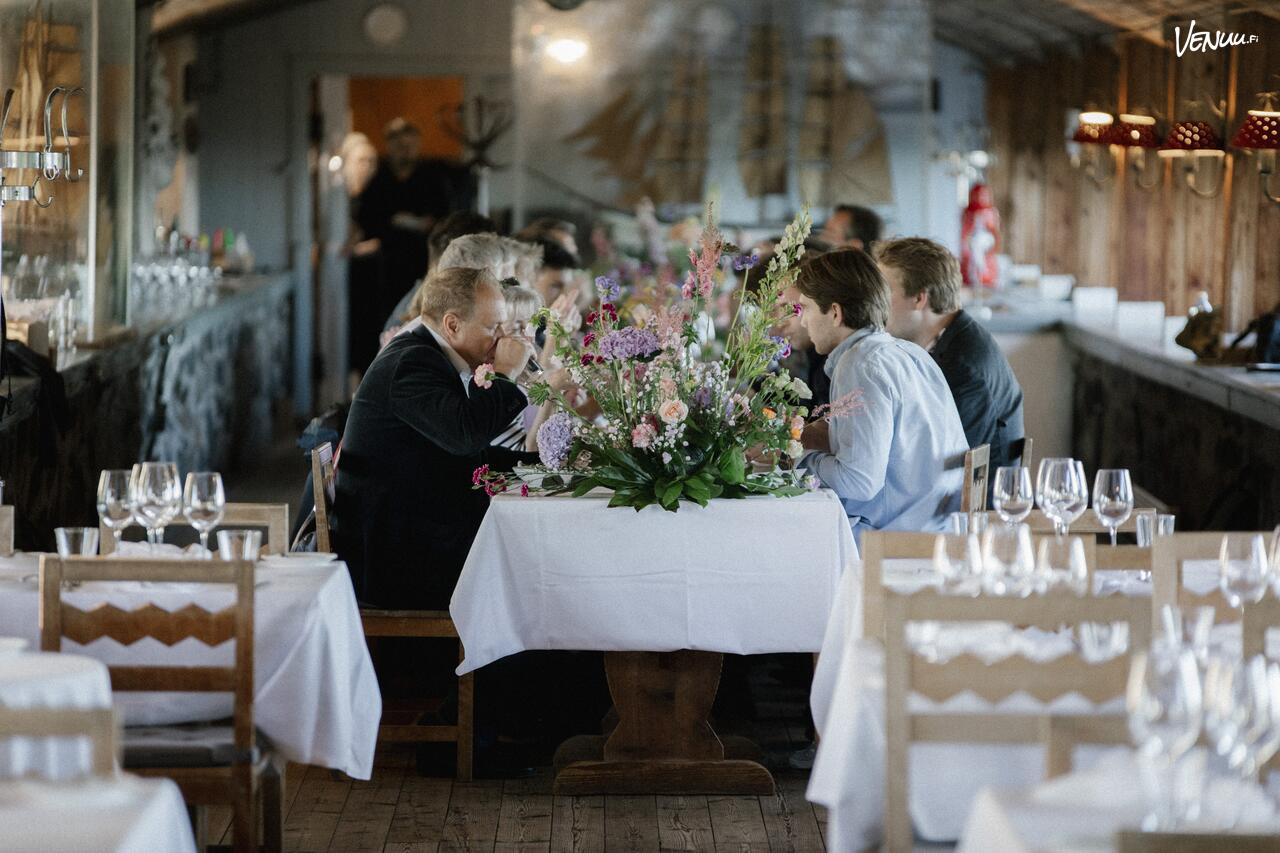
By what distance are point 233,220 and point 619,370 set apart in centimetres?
801

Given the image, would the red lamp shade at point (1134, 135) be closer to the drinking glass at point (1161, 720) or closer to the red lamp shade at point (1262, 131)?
the red lamp shade at point (1262, 131)

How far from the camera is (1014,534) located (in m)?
3.25

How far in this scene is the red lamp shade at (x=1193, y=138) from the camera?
7043 millimetres

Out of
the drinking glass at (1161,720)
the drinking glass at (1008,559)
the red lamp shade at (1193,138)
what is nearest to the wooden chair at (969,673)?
the drinking glass at (1161,720)

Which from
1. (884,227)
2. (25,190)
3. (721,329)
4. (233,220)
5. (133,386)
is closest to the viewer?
(25,190)

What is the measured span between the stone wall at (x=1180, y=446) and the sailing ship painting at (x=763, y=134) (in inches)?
91.1

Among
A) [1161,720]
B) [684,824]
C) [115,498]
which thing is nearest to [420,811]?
[684,824]

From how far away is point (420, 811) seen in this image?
4.20 m

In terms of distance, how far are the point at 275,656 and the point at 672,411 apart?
1112 millimetres

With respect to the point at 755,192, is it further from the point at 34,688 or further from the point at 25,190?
the point at 34,688

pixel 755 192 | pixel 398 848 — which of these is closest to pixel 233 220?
pixel 755 192

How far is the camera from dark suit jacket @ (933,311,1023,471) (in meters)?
5.20

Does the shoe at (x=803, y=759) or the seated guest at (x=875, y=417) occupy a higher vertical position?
the seated guest at (x=875, y=417)

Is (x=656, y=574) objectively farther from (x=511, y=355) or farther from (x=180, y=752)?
(x=180, y=752)
